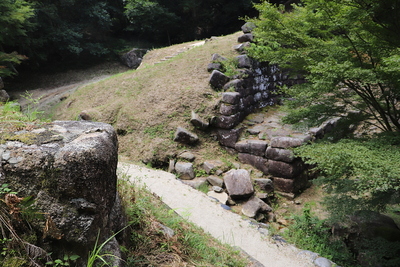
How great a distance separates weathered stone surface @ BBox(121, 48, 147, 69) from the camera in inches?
581

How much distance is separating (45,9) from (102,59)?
3909 mm

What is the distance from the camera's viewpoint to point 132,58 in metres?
14.9

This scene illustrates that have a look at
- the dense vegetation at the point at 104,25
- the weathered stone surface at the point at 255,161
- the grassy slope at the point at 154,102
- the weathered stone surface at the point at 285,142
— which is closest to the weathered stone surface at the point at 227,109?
the grassy slope at the point at 154,102

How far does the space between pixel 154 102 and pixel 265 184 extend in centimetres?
398

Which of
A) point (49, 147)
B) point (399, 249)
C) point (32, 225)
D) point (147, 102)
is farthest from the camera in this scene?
point (147, 102)

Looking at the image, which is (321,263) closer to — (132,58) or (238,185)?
(238,185)

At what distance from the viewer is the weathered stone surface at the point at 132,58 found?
14.8 m

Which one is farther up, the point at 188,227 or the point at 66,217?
the point at 66,217

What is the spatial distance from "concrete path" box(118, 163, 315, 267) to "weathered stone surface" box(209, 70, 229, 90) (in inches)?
127

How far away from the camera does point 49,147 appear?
4.84 feet

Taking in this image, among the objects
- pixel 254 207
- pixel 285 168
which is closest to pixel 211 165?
pixel 254 207

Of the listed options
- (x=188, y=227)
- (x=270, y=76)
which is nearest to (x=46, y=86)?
(x=270, y=76)

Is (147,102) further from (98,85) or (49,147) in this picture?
(49,147)

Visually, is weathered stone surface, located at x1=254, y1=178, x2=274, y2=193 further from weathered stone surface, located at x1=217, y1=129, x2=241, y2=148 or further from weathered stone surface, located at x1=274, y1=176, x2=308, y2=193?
weathered stone surface, located at x1=217, y1=129, x2=241, y2=148
